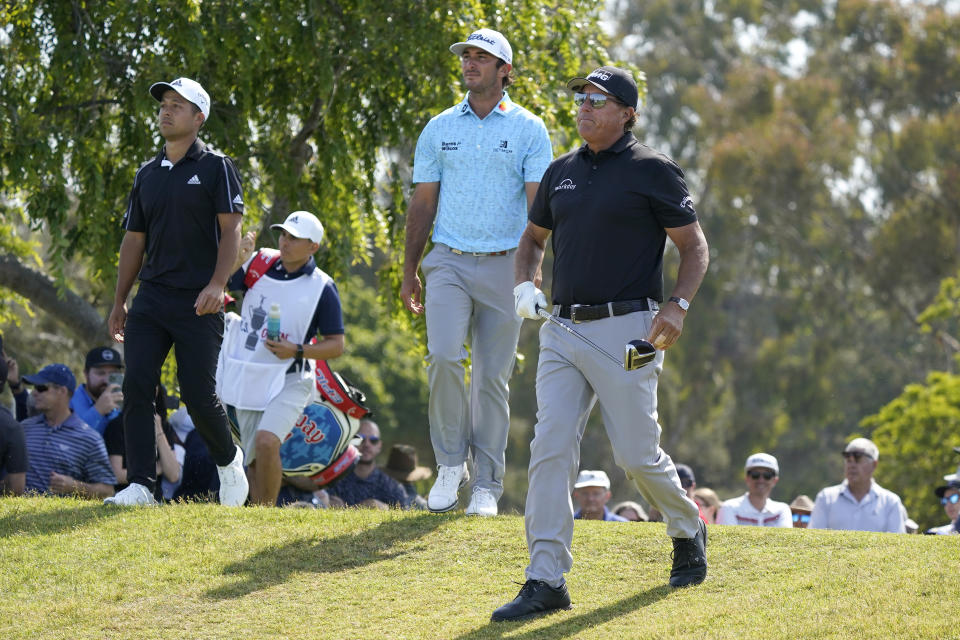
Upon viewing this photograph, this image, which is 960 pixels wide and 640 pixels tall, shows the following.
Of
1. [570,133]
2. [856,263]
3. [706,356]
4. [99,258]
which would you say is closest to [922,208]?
[856,263]

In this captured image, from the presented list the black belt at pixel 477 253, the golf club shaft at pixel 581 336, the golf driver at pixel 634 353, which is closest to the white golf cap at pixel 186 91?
the black belt at pixel 477 253

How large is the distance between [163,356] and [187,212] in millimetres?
834

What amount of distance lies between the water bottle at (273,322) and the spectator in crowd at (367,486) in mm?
3077

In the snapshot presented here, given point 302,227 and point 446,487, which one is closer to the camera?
point 446,487

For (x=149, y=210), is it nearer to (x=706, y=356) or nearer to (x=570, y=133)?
(x=570, y=133)

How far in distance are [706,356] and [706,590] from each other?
32242 mm

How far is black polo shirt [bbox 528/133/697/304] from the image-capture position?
6.32 m

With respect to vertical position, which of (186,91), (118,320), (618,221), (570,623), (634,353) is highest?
(186,91)

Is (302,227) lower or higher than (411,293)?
higher

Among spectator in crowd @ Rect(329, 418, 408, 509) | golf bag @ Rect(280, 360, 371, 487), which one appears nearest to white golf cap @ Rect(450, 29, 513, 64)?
golf bag @ Rect(280, 360, 371, 487)

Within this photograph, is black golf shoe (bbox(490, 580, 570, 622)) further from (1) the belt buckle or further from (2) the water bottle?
(2) the water bottle

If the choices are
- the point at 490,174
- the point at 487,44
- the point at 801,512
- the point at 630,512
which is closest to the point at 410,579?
A: the point at 490,174

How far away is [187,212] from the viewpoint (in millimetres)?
8031

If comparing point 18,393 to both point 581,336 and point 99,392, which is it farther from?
point 581,336
